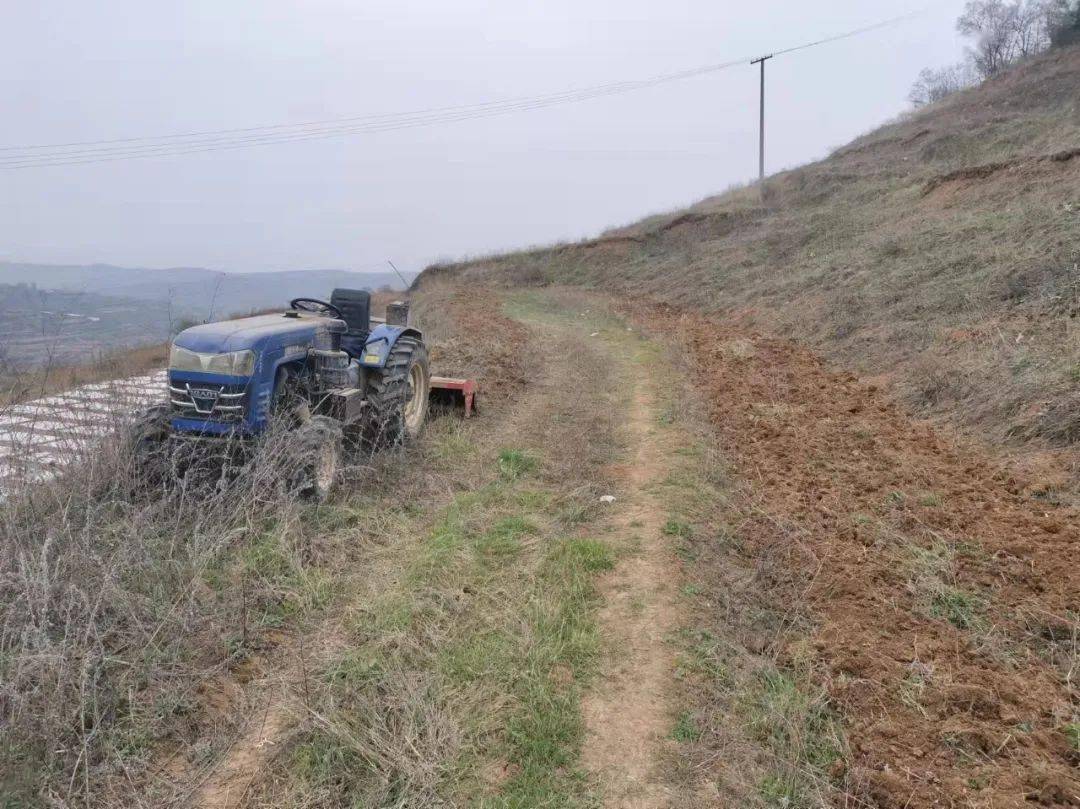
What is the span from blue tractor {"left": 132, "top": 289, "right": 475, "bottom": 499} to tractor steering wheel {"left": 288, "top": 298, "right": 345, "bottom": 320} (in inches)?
0.4

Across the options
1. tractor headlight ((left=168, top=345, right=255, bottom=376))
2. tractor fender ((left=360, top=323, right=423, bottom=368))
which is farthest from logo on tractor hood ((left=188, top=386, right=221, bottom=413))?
tractor fender ((left=360, top=323, right=423, bottom=368))

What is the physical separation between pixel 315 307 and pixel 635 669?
500cm

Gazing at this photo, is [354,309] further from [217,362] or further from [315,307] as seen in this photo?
[217,362]

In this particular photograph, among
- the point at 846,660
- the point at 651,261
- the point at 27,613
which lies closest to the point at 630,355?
the point at 846,660

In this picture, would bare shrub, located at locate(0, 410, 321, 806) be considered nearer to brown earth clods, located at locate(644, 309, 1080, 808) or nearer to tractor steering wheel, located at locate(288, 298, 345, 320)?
tractor steering wheel, located at locate(288, 298, 345, 320)

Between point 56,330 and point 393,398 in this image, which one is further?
point 393,398

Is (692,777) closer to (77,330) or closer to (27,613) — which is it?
(27,613)

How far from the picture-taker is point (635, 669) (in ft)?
11.5

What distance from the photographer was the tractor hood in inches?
202

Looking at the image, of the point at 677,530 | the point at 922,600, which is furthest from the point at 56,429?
the point at 922,600

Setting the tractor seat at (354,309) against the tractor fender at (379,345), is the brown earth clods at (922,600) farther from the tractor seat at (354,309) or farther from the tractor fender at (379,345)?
the tractor seat at (354,309)

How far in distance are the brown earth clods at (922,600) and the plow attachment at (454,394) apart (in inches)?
113

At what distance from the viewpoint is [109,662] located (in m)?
3.27

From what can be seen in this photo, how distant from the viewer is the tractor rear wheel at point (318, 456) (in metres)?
5.08
